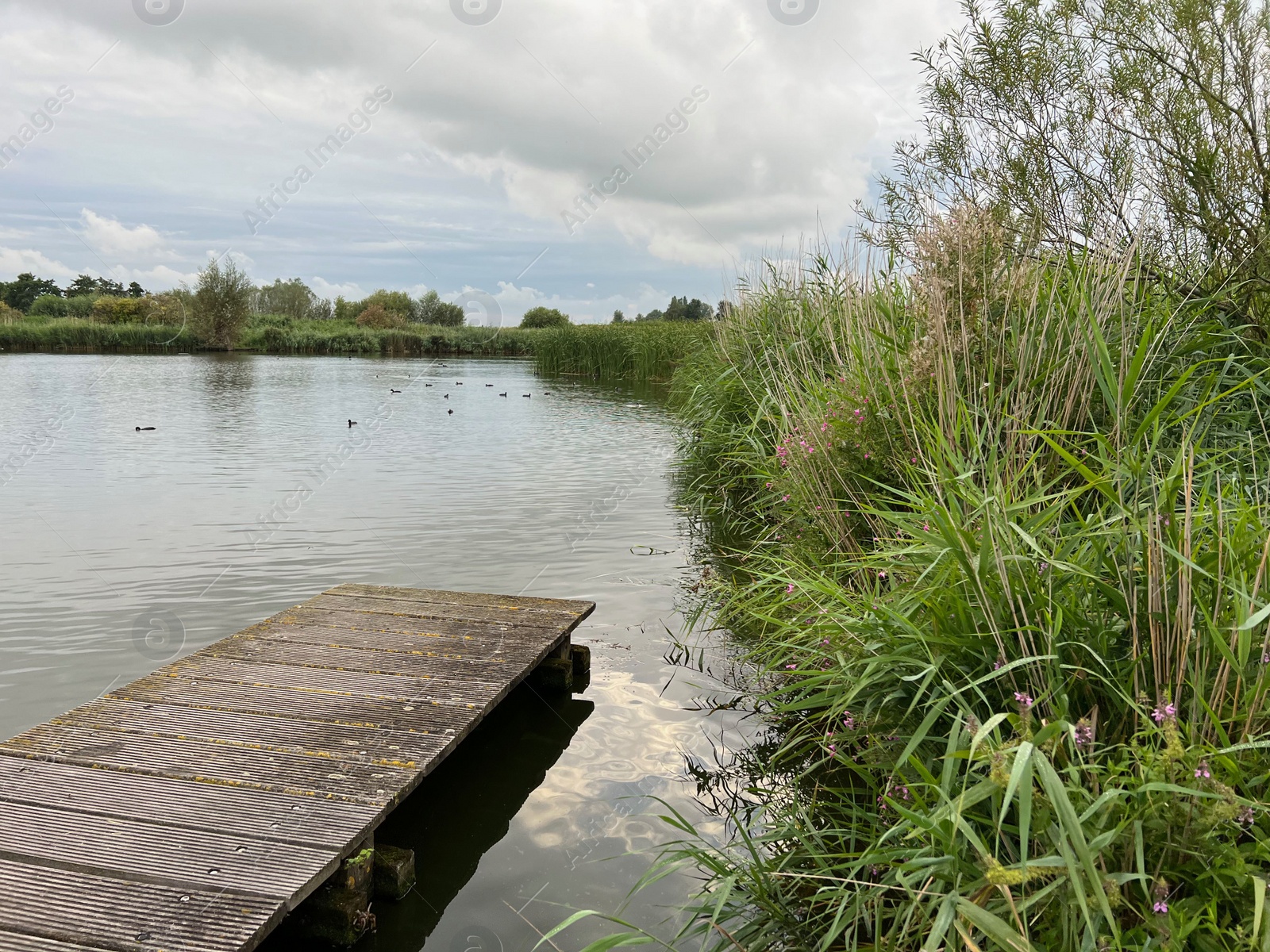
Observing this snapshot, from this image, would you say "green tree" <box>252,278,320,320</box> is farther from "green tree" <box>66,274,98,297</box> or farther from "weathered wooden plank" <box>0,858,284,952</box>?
"weathered wooden plank" <box>0,858,284,952</box>

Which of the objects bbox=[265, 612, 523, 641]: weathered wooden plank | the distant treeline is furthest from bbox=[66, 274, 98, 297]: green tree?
bbox=[265, 612, 523, 641]: weathered wooden plank

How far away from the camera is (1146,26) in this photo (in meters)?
4.77

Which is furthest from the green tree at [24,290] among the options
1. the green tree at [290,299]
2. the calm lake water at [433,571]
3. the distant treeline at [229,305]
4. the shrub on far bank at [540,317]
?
the calm lake water at [433,571]

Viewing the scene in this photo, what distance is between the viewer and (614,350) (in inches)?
1169

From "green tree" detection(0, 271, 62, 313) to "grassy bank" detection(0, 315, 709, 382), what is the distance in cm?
1303

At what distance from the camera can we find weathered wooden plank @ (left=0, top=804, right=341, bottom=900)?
2322mm

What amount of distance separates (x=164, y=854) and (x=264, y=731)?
2.71 ft

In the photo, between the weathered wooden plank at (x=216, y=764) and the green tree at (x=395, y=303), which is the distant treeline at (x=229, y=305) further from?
the weathered wooden plank at (x=216, y=764)

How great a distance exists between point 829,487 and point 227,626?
3978mm

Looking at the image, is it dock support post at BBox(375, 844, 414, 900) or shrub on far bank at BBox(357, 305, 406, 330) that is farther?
shrub on far bank at BBox(357, 305, 406, 330)

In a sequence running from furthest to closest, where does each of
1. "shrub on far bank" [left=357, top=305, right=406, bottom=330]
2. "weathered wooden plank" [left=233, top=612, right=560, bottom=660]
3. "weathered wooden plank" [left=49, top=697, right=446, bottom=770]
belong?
"shrub on far bank" [left=357, top=305, right=406, bottom=330] → "weathered wooden plank" [left=233, top=612, right=560, bottom=660] → "weathered wooden plank" [left=49, top=697, right=446, bottom=770]

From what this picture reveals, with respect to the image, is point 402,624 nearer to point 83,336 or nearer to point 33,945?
point 33,945

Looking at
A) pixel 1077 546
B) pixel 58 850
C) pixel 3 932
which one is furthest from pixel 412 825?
pixel 1077 546

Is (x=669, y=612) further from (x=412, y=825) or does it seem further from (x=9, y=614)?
(x=9, y=614)
